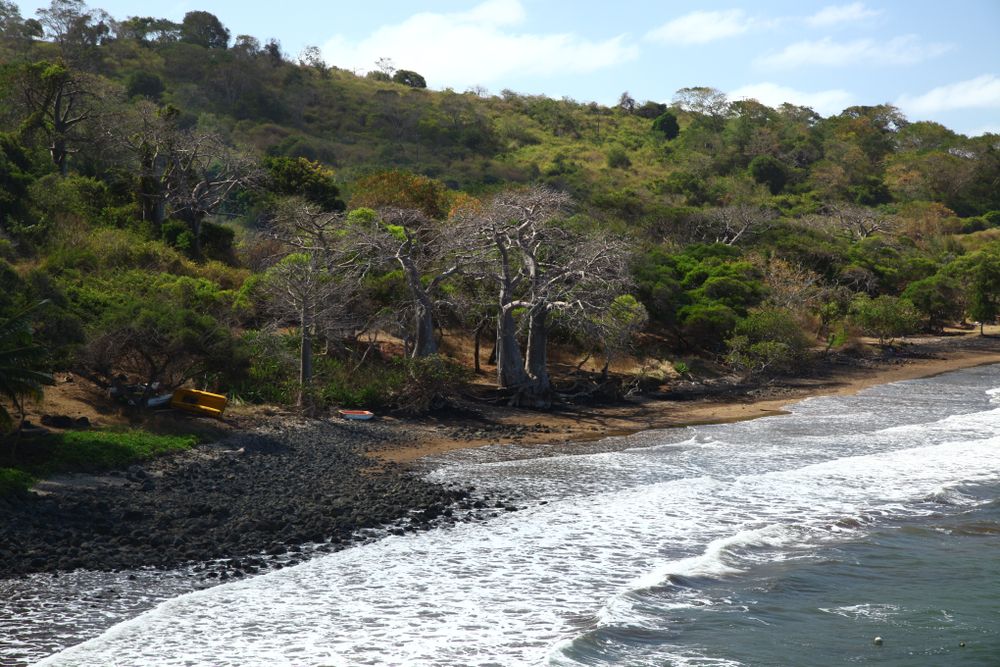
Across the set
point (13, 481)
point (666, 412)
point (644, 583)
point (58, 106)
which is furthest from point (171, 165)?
point (644, 583)

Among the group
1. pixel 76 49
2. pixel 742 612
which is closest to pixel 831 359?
pixel 742 612

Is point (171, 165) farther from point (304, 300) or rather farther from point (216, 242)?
point (304, 300)

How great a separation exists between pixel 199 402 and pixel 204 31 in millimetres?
84163

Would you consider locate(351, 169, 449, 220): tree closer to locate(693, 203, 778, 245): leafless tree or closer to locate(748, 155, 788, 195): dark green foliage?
locate(693, 203, 778, 245): leafless tree

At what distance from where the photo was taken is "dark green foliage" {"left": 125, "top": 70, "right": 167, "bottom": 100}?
2341 inches

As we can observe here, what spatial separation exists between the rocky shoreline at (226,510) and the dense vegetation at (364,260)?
228 centimetres

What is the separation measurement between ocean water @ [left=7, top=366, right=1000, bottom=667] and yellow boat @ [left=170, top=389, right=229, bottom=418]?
5.33 metres

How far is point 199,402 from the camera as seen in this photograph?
15.8 metres

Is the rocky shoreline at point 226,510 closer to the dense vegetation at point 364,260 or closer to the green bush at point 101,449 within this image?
the green bush at point 101,449

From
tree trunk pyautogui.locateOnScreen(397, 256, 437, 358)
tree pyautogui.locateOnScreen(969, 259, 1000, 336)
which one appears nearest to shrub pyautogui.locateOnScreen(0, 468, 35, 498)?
tree trunk pyautogui.locateOnScreen(397, 256, 437, 358)

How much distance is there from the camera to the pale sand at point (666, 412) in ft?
56.7

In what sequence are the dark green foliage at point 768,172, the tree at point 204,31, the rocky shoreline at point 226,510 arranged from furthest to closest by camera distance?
the tree at point 204,31 < the dark green foliage at point 768,172 < the rocky shoreline at point 226,510

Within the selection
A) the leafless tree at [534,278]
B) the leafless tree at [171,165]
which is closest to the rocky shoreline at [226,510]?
the leafless tree at [534,278]

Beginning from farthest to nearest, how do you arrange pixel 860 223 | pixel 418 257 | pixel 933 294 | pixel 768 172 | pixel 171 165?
1. pixel 768 172
2. pixel 860 223
3. pixel 933 294
4. pixel 171 165
5. pixel 418 257
